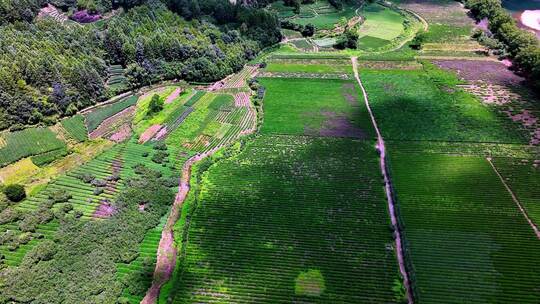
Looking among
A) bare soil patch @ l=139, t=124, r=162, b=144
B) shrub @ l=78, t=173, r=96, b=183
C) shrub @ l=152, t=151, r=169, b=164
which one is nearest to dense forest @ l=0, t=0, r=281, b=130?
bare soil patch @ l=139, t=124, r=162, b=144

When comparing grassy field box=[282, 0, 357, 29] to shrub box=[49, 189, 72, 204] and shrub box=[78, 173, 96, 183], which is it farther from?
shrub box=[49, 189, 72, 204]

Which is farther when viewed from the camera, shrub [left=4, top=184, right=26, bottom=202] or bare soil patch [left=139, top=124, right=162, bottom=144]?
bare soil patch [left=139, top=124, right=162, bottom=144]

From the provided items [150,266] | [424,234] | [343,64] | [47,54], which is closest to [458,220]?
[424,234]

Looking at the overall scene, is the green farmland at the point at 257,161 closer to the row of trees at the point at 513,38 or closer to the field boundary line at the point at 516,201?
the field boundary line at the point at 516,201

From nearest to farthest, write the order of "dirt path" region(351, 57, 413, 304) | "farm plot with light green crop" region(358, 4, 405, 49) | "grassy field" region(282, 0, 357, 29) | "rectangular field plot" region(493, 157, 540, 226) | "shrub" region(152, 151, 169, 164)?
"dirt path" region(351, 57, 413, 304), "rectangular field plot" region(493, 157, 540, 226), "shrub" region(152, 151, 169, 164), "farm plot with light green crop" region(358, 4, 405, 49), "grassy field" region(282, 0, 357, 29)

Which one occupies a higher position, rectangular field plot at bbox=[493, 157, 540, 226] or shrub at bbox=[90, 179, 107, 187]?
rectangular field plot at bbox=[493, 157, 540, 226]

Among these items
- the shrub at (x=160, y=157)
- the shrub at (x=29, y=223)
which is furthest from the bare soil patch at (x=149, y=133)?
the shrub at (x=29, y=223)
